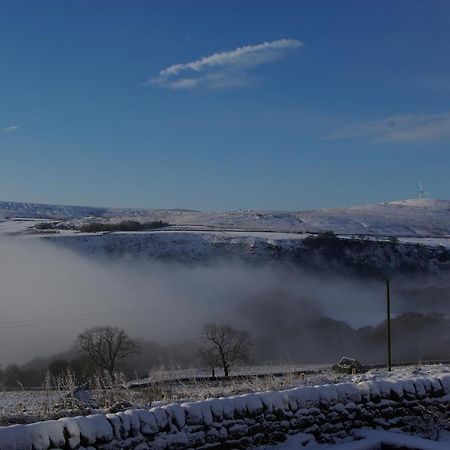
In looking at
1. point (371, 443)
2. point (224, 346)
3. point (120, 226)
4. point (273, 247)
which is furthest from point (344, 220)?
point (371, 443)

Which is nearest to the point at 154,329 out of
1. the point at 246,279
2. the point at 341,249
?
the point at 246,279

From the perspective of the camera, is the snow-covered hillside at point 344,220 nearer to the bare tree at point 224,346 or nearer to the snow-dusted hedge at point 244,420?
the bare tree at point 224,346

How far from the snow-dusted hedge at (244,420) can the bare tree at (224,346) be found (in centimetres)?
3626

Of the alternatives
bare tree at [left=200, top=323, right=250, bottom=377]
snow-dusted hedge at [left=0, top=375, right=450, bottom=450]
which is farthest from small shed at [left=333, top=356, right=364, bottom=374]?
snow-dusted hedge at [left=0, top=375, right=450, bottom=450]

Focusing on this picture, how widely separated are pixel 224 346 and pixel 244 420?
1769 inches

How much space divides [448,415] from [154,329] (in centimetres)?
5309

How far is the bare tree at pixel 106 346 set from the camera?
47.5m

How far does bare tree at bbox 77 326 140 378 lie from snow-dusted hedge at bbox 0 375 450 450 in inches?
1499

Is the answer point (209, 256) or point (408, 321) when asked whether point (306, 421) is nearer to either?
point (408, 321)

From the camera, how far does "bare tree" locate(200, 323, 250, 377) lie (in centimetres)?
4963

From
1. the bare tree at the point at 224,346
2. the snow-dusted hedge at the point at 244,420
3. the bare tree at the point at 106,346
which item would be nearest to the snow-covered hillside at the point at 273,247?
the bare tree at the point at 224,346

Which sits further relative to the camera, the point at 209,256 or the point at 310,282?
the point at 209,256

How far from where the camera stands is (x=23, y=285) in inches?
2906

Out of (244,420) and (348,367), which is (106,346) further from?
(244,420)
